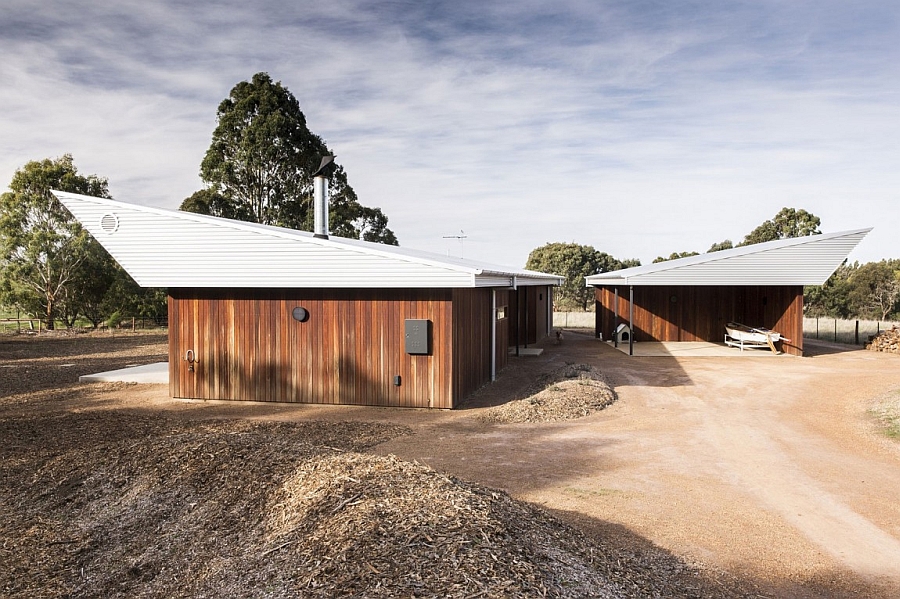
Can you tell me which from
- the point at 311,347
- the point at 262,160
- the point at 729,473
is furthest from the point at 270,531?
the point at 262,160

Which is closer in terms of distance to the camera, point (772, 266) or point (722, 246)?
point (772, 266)

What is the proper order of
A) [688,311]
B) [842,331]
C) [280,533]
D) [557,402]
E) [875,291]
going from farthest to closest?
1. [875,291]
2. [842,331]
3. [688,311]
4. [557,402]
5. [280,533]

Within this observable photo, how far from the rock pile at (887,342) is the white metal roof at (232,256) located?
15364 mm

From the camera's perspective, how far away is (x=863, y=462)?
25.6ft

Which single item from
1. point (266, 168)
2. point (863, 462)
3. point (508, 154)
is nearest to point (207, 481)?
point (863, 462)

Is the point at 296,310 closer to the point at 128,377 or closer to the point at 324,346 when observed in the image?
the point at 324,346

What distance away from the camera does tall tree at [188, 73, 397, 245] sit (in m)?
31.2

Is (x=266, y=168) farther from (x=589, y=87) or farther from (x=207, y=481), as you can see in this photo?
(x=207, y=481)

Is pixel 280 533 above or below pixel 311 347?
below

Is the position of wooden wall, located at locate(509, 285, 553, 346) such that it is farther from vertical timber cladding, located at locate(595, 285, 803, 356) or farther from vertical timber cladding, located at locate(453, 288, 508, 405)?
vertical timber cladding, located at locate(453, 288, 508, 405)

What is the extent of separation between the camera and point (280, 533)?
4594 millimetres

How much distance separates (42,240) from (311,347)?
2143cm

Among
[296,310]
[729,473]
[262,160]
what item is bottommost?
[729,473]

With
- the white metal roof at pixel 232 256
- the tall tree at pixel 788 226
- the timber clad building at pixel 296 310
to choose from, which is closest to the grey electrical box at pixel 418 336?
the timber clad building at pixel 296 310
